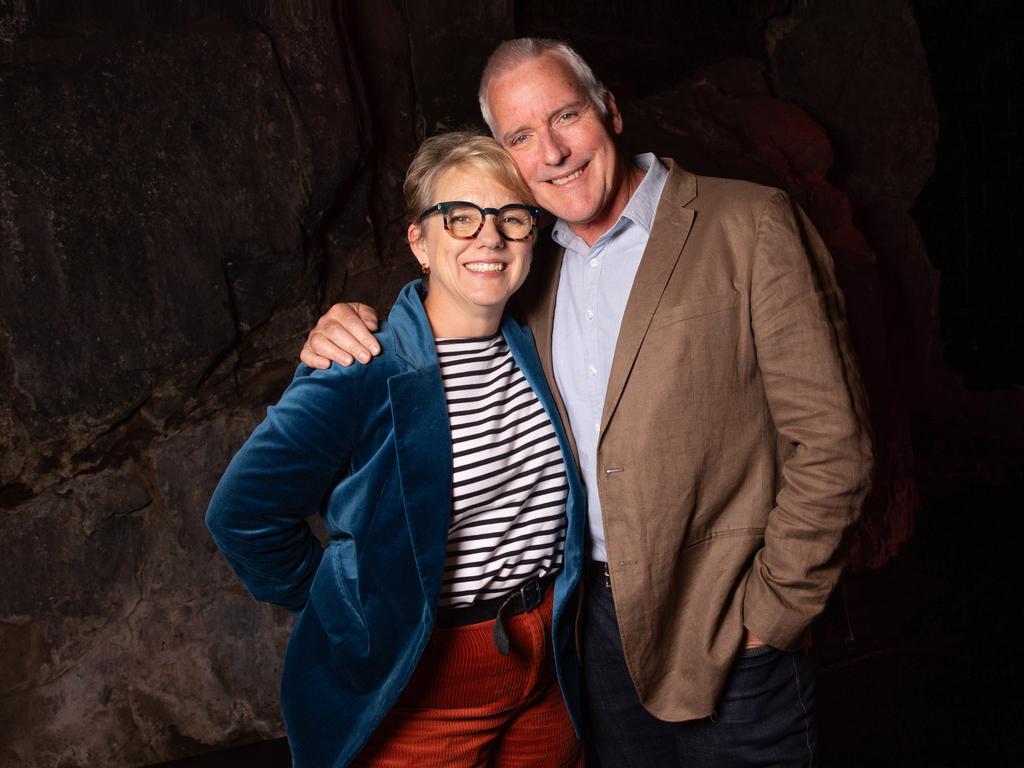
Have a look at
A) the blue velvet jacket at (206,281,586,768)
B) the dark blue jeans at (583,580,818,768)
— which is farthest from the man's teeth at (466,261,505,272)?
the dark blue jeans at (583,580,818,768)

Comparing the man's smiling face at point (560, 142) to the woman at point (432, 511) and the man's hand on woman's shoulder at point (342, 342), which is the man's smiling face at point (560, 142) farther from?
the man's hand on woman's shoulder at point (342, 342)

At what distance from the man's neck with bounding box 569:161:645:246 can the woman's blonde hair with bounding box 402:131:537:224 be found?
0.54 ft

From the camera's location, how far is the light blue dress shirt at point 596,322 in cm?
167

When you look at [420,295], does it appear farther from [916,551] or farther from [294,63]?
[916,551]

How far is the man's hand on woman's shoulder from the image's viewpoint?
1.50 m

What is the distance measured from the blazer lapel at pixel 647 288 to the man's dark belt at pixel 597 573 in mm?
330

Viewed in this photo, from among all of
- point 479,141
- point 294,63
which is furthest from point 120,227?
point 479,141

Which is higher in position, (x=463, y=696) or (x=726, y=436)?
(x=726, y=436)

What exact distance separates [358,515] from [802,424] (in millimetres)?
800

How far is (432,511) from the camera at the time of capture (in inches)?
58.6

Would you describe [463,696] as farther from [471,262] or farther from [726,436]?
[471,262]

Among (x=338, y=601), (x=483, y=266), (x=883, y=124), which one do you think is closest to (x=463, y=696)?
(x=338, y=601)

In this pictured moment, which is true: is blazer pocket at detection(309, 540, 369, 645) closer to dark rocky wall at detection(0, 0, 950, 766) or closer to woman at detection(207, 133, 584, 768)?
woman at detection(207, 133, 584, 768)

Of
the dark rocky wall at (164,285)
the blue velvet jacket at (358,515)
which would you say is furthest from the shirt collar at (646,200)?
the dark rocky wall at (164,285)
